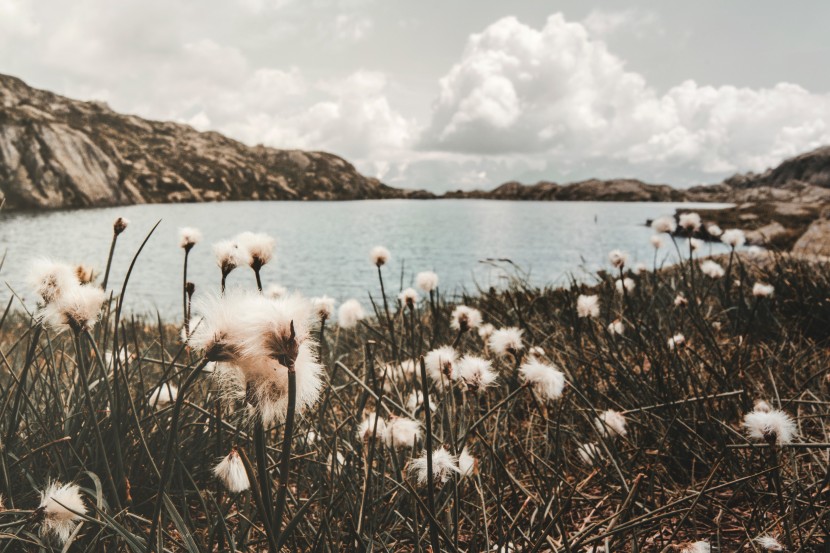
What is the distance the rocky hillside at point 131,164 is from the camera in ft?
198

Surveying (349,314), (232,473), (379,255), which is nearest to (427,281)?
(379,255)

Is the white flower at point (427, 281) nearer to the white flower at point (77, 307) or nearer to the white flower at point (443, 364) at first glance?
the white flower at point (443, 364)

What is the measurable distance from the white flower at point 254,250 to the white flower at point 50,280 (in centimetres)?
43

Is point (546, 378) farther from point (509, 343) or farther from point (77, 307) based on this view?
point (77, 307)

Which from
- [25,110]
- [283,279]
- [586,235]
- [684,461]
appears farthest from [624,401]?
[25,110]

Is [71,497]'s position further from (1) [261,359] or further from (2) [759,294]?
(2) [759,294]

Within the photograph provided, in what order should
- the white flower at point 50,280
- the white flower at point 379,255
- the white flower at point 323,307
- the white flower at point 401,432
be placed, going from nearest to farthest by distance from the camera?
the white flower at point 50,280 < the white flower at point 401,432 < the white flower at point 323,307 < the white flower at point 379,255

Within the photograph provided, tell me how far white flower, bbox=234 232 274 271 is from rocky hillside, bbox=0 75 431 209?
32.1 meters

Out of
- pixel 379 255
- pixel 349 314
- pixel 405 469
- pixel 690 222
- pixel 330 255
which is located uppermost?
pixel 690 222

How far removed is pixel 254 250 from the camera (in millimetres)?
1500

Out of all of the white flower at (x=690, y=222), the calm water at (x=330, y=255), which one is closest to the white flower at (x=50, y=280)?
the white flower at (x=690, y=222)

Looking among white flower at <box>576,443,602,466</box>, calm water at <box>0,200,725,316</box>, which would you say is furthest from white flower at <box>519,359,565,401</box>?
calm water at <box>0,200,725,316</box>

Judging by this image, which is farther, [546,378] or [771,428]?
[546,378]

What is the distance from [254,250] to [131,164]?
107 meters
